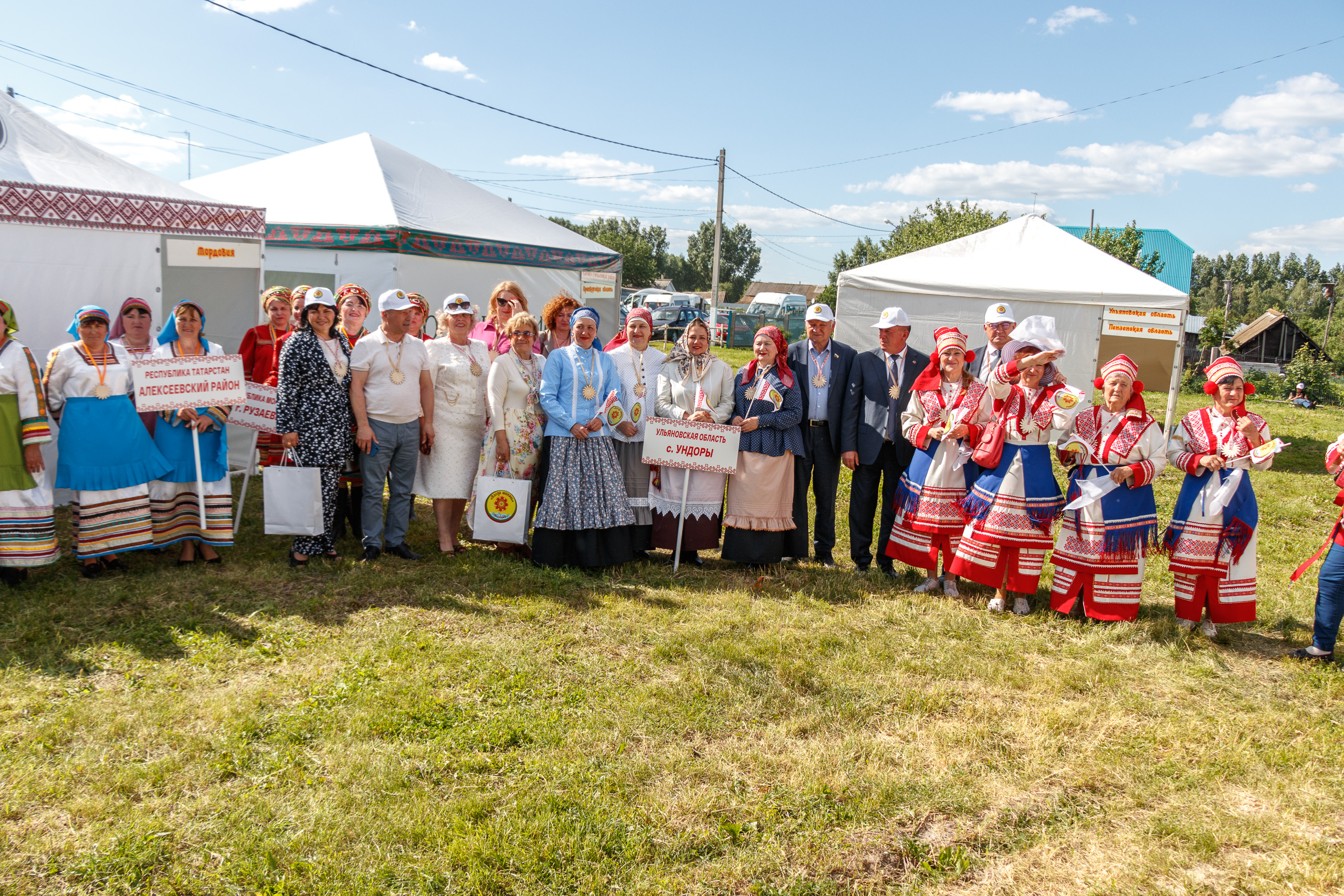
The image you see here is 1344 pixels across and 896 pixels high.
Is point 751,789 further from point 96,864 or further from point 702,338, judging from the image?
point 702,338

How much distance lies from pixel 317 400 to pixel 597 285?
742 cm

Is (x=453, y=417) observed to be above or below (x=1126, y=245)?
below

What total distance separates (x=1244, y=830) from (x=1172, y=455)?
7.65 feet

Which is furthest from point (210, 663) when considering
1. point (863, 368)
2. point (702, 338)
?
point (863, 368)

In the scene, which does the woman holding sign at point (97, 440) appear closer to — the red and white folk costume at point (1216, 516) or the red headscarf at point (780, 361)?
the red headscarf at point (780, 361)

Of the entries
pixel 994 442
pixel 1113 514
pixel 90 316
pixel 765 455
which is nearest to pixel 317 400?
pixel 90 316

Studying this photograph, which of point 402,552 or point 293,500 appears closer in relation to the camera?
point 293,500

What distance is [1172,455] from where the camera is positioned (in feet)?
15.9

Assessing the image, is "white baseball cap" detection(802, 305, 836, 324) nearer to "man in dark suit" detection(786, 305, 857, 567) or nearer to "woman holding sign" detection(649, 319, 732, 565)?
"man in dark suit" detection(786, 305, 857, 567)

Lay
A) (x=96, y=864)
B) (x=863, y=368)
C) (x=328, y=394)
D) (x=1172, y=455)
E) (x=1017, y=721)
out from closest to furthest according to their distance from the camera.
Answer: (x=96, y=864) < (x=1017, y=721) < (x=1172, y=455) < (x=328, y=394) < (x=863, y=368)

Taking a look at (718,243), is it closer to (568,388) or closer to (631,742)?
(568,388)

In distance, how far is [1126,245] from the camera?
24516mm

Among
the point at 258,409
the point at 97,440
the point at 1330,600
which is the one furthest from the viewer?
the point at 258,409

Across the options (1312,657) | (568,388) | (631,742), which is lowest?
(631,742)
